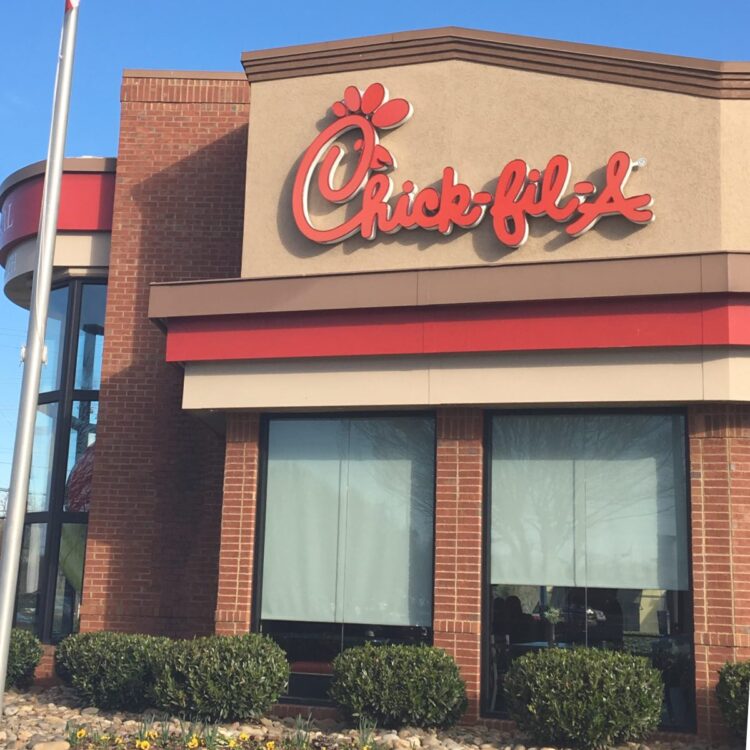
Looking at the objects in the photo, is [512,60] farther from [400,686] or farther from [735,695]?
[735,695]

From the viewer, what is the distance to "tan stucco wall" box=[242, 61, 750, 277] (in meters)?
13.1

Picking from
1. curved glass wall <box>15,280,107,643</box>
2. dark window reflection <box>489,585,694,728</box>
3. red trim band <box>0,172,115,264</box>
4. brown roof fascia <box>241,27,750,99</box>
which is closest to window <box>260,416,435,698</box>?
dark window reflection <box>489,585,694,728</box>

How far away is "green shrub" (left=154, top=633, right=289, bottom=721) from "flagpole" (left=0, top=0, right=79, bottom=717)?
96.4 inches

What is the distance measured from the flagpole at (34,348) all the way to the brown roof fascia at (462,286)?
127 inches

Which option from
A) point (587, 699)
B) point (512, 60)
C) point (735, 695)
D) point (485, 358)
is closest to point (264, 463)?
point (485, 358)

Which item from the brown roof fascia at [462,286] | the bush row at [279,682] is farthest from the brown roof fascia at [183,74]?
the bush row at [279,682]

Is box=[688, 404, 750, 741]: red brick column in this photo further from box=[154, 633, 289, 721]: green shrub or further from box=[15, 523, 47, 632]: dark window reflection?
box=[15, 523, 47, 632]: dark window reflection

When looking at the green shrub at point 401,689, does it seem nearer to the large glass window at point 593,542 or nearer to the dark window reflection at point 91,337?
the large glass window at point 593,542

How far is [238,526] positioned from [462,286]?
4.38 m

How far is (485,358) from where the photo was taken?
13289 millimetres

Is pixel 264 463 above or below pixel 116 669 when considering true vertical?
above

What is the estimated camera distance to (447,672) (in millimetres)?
12320

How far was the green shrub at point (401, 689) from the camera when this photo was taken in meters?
12.1

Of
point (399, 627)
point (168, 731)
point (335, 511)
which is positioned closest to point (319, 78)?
point (335, 511)
